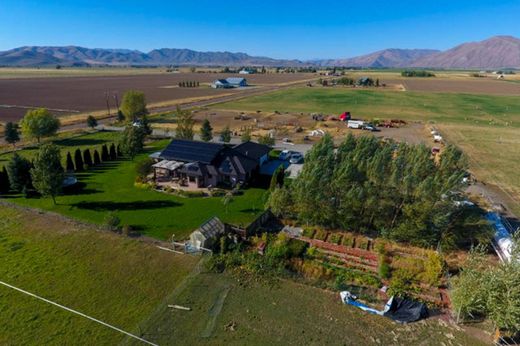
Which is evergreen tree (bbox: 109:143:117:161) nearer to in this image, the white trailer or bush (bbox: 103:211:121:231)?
bush (bbox: 103:211:121:231)

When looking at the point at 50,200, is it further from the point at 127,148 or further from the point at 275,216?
the point at 275,216

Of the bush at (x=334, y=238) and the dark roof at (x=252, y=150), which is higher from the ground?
the dark roof at (x=252, y=150)

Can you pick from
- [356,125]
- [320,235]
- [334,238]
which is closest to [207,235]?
[320,235]

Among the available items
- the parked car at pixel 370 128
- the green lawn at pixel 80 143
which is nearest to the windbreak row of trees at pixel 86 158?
the green lawn at pixel 80 143

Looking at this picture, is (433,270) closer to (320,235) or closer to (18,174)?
(320,235)

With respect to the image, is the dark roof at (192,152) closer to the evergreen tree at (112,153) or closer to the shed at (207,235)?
the evergreen tree at (112,153)

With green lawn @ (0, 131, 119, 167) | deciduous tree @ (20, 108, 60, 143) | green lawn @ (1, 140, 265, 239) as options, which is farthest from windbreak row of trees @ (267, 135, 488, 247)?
deciduous tree @ (20, 108, 60, 143)

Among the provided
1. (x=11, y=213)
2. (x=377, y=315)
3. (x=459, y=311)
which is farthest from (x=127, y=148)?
(x=459, y=311)
